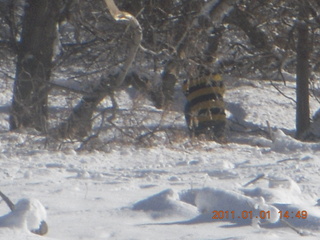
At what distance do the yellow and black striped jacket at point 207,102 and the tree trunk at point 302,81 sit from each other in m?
1.77

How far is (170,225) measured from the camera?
3979 millimetres

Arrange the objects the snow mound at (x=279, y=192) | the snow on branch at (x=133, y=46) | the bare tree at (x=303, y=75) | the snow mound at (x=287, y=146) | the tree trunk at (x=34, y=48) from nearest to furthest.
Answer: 1. the snow mound at (x=279, y=192)
2. the snow mound at (x=287, y=146)
3. the snow on branch at (x=133, y=46)
4. the tree trunk at (x=34, y=48)
5. the bare tree at (x=303, y=75)

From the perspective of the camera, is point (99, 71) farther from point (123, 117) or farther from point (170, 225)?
point (170, 225)

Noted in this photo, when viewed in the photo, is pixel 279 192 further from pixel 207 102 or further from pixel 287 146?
pixel 207 102

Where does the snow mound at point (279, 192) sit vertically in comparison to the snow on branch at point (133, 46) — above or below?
below

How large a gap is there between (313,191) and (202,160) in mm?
1973

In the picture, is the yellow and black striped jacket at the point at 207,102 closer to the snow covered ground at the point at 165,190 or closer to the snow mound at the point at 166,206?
the snow covered ground at the point at 165,190

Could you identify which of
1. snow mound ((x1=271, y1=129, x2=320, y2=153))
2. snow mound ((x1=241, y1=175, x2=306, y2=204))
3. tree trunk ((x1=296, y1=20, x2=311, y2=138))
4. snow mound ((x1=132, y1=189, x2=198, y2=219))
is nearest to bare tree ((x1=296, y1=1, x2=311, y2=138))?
tree trunk ((x1=296, y1=20, x2=311, y2=138))

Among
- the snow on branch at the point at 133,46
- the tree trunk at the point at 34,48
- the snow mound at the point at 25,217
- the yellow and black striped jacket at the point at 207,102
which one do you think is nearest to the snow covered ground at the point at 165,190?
the snow mound at the point at 25,217

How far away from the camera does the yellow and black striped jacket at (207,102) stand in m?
10.1

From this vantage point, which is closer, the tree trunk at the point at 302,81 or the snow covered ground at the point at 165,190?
the snow covered ground at the point at 165,190

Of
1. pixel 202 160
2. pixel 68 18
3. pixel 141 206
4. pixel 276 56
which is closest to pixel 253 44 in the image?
pixel 276 56

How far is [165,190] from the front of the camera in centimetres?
444
